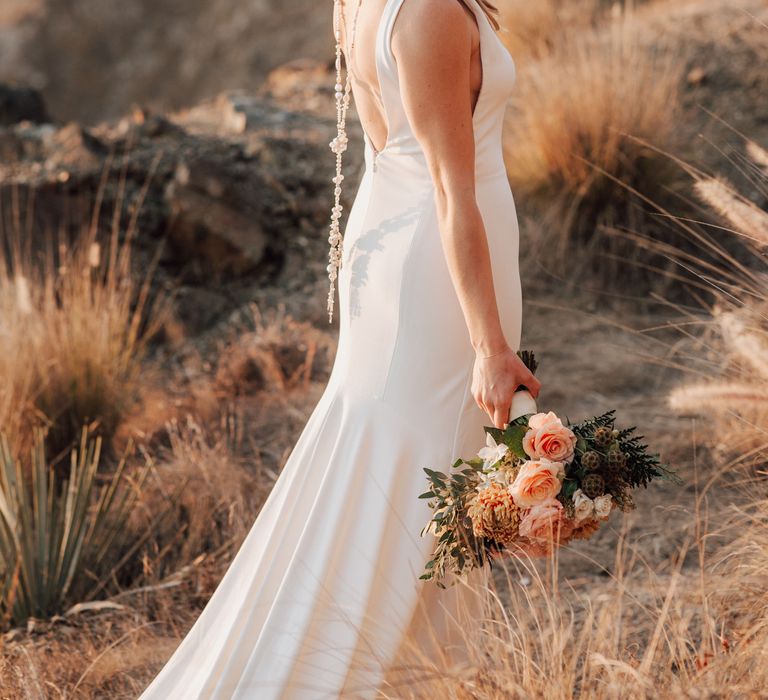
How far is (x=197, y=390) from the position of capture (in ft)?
16.7

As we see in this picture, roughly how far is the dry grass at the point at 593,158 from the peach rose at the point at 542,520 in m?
4.62

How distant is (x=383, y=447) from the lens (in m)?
2.27

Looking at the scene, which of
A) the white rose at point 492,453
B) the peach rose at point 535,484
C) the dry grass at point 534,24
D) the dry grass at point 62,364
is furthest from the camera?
the dry grass at point 534,24

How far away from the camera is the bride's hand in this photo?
2.09 meters

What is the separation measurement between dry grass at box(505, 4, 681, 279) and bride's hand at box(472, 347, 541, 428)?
4.46 m

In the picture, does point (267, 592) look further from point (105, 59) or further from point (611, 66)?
point (105, 59)

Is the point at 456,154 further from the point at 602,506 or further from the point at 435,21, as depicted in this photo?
the point at 602,506

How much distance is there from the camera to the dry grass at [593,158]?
21.1 feet

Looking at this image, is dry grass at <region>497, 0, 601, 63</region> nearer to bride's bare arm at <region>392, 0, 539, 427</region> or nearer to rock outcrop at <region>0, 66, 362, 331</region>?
rock outcrop at <region>0, 66, 362, 331</region>

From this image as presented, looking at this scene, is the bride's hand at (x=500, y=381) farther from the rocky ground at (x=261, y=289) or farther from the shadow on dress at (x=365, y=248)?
the rocky ground at (x=261, y=289)

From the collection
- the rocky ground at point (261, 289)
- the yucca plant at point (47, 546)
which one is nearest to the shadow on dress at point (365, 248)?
the rocky ground at point (261, 289)

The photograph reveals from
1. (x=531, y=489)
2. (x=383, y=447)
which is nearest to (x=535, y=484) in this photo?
(x=531, y=489)

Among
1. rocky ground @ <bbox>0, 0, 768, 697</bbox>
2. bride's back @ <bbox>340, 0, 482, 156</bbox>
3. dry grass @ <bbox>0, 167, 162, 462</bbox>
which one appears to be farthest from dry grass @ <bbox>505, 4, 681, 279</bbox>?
bride's back @ <bbox>340, 0, 482, 156</bbox>

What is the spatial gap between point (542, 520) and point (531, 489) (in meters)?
0.06
